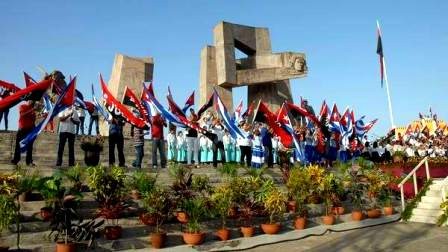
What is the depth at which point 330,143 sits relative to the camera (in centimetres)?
1889

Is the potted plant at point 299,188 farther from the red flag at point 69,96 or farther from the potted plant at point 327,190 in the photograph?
the red flag at point 69,96

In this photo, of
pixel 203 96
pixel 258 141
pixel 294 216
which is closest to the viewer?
pixel 294 216

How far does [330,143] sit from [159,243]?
1276 centimetres

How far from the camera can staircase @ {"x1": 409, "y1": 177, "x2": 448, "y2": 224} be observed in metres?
11.1

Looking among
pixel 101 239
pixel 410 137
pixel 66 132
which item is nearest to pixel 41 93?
pixel 66 132

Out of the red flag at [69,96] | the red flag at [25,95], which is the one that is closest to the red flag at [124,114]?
the red flag at [69,96]

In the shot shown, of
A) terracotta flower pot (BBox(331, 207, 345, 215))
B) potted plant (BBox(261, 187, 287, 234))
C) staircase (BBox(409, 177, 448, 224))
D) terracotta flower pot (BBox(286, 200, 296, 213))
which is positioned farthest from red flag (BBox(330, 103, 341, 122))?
potted plant (BBox(261, 187, 287, 234))

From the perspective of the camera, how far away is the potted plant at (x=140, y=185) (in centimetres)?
861

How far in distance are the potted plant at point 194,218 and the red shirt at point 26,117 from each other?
4.87m

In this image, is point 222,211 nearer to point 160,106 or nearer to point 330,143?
point 160,106

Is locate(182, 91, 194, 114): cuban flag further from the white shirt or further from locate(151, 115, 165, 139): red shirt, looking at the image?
the white shirt

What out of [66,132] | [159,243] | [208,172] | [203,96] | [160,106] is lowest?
[159,243]

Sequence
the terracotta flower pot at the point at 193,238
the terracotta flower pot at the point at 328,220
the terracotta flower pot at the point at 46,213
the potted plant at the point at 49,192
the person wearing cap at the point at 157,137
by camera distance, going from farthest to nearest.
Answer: the person wearing cap at the point at 157,137, the terracotta flower pot at the point at 328,220, the terracotta flower pot at the point at 193,238, the terracotta flower pot at the point at 46,213, the potted plant at the point at 49,192

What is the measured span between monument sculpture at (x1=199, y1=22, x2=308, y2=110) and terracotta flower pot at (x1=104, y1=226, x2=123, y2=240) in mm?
17308
